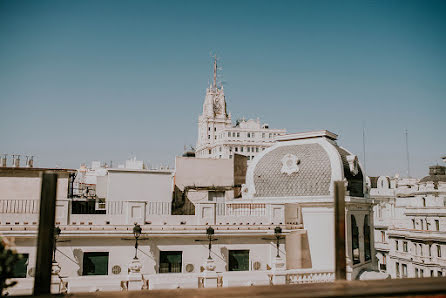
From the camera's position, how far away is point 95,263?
17.3 m

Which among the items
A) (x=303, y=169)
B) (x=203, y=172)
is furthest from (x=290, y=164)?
(x=203, y=172)

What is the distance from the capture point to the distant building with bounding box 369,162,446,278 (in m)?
40.5

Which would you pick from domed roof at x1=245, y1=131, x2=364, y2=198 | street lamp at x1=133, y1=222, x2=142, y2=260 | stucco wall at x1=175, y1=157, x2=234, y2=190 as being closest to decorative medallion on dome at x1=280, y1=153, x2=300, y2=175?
domed roof at x1=245, y1=131, x2=364, y2=198

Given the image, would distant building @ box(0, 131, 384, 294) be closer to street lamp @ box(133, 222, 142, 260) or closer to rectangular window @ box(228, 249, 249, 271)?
rectangular window @ box(228, 249, 249, 271)

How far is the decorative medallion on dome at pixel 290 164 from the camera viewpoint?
2338 centimetres

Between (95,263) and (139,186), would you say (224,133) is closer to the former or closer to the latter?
(139,186)

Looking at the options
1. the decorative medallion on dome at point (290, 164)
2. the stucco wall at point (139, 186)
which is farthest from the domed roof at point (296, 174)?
the stucco wall at point (139, 186)

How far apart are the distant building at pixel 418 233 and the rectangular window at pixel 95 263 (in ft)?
107

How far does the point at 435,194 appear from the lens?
1752 inches

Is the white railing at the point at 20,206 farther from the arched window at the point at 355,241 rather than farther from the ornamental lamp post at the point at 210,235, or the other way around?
the arched window at the point at 355,241

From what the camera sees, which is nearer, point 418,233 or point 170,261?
point 170,261

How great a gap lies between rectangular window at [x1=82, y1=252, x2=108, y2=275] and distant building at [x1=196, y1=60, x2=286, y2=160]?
8065 cm

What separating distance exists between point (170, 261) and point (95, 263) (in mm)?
3598

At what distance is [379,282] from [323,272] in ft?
47.1
